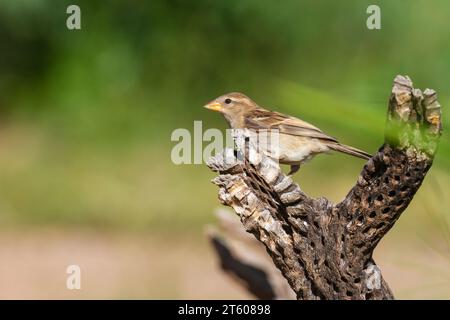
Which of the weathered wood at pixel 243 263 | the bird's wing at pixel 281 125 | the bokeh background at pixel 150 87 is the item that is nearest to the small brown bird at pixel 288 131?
the bird's wing at pixel 281 125

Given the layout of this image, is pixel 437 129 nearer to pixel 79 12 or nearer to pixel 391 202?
pixel 391 202

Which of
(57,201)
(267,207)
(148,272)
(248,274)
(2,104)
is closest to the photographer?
(267,207)

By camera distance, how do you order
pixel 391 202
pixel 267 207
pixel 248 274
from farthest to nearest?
→ pixel 248 274 → pixel 267 207 → pixel 391 202

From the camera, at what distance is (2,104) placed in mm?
8734

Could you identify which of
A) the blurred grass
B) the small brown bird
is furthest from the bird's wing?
the blurred grass

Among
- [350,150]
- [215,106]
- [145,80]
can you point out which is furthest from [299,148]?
[145,80]

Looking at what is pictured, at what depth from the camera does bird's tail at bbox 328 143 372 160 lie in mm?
4277

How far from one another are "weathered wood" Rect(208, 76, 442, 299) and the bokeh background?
4671 millimetres

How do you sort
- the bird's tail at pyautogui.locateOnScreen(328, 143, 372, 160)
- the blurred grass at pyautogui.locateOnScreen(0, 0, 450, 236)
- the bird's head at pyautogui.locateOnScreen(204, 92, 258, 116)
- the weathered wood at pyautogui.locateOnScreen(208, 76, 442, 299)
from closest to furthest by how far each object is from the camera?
the weathered wood at pyautogui.locateOnScreen(208, 76, 442, 299) < the bird's tail at pyautogui.locateOnScreen(328, 143, 372, 160) < the bird's head at pyautogui.locateOnScreen(204, 92, 258, 116) < the blurred grass at pyautogui.locateOnScreen(0, 0, 450, 236)

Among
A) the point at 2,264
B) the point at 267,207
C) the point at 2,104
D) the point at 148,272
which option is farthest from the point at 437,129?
the point at 2,104

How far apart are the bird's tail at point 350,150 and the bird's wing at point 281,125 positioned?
3 centimetres

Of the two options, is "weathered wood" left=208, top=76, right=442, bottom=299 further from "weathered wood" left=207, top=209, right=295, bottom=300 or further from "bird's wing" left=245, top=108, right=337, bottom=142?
"bird's wing" left=245, top=108, right=337, bottom=142

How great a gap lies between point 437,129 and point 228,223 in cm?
223

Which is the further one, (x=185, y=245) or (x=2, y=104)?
(x=2, y=104)
